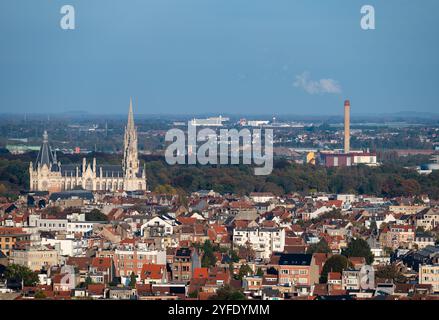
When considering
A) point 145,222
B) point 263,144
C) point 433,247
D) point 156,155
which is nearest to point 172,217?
point 145,222

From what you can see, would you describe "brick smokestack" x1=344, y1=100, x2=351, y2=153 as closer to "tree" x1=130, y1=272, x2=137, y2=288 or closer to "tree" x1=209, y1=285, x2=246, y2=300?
"tree" x1=130, y1=272, x2=137, y2=288

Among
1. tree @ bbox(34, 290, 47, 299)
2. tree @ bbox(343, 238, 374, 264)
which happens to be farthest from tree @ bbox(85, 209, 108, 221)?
tree @ bbox(34, 290, 47, 299)

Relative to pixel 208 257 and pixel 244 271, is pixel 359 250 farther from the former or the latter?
pixel 244 271

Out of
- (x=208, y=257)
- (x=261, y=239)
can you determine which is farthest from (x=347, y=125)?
(x=208, y=257)

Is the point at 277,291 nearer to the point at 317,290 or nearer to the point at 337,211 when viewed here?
the point at 317,290

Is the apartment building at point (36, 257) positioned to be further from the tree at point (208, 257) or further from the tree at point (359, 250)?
the tree at point (359, 250)

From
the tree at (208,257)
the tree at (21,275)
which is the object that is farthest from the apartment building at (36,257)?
the tree at (208,257)
